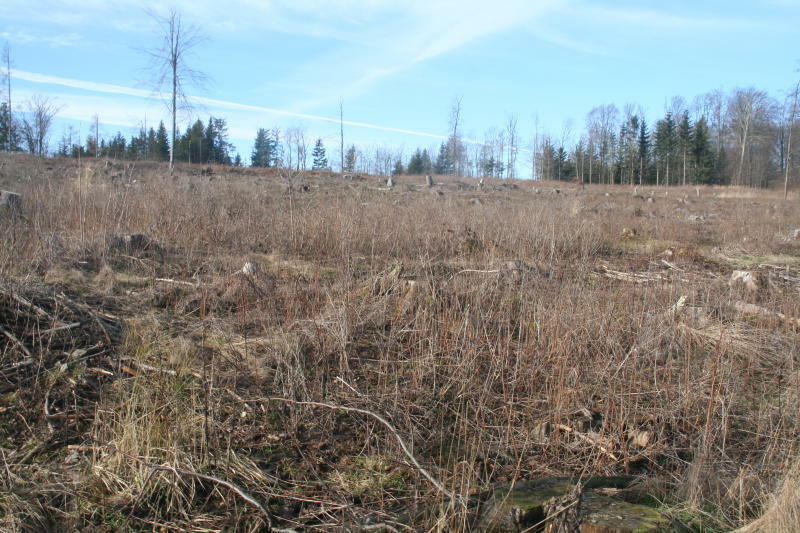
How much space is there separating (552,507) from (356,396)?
137cm

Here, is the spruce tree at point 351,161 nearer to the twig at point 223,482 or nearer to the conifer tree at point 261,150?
the conifer tree at point 261,150

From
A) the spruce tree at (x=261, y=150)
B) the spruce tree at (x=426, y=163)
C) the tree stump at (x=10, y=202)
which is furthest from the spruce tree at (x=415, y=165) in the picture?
the tree stump at (x=10, y=202)

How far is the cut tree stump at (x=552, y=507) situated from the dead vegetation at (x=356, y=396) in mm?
79

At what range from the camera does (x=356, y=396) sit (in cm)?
299

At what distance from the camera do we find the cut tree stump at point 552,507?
71.1 inches

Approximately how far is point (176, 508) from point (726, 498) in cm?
230

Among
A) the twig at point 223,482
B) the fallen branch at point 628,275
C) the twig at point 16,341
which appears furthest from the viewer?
the fallen branch at point 628,275

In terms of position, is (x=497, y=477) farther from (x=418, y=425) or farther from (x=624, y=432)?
(x=624, y=432)

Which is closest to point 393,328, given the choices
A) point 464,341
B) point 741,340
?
point 464,341

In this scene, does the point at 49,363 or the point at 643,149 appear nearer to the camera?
the point at 49,363

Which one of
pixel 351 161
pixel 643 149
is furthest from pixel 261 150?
pixel 643 149

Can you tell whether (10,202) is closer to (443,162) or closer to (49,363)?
(49,363)

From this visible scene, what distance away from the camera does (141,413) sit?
2.58 m

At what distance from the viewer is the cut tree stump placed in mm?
1807
